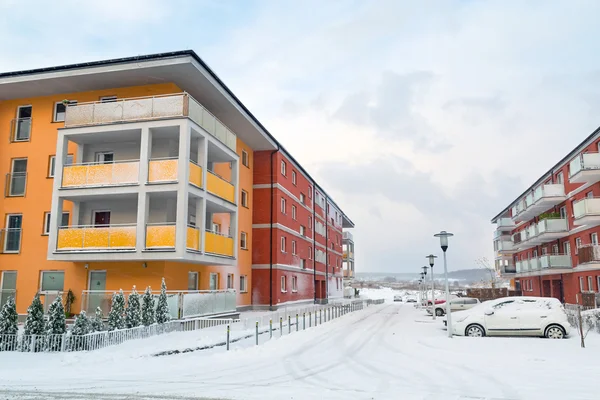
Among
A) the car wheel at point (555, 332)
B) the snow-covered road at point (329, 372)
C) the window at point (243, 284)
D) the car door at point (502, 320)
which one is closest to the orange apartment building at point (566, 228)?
the car wheel at point (555, 332)

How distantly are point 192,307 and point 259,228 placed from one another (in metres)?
13.6

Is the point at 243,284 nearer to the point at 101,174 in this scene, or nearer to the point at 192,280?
the point at 192,280

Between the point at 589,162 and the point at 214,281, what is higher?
the point at 589,162

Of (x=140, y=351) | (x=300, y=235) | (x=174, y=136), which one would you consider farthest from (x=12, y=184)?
(x=300, y=235)

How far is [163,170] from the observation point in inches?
801

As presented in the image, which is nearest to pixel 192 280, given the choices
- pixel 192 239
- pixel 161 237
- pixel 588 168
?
pixel 192 239

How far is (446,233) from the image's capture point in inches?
722

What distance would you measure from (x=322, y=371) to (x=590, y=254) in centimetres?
2491

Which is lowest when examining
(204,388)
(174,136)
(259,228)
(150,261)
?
(204,388)

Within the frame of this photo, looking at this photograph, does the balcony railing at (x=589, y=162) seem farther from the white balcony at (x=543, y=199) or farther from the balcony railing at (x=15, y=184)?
the balcony railing at (x=15, y=184)

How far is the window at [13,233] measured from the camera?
23094 mm

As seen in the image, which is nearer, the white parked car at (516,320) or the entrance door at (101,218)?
the white parked car at (516,320)

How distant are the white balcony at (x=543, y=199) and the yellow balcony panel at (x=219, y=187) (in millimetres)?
26529

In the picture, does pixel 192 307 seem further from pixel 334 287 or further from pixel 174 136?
pixel 334 287
